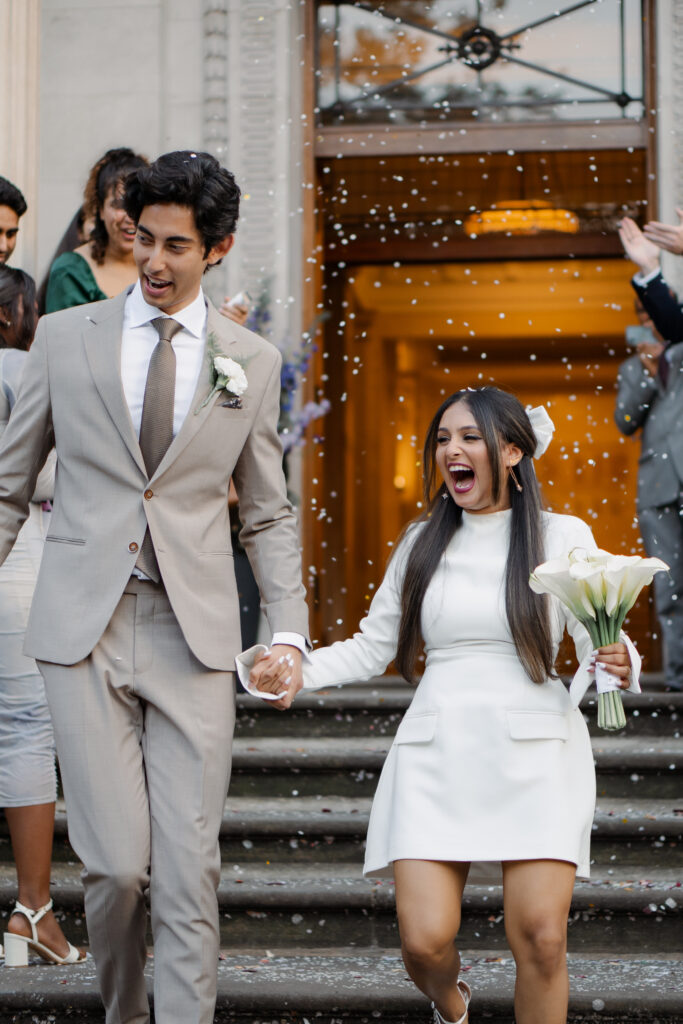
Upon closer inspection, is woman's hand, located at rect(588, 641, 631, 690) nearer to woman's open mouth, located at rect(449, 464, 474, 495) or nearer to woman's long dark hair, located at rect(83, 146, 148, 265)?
woman's open mouth, located at rect(449, 464, 474, 495)

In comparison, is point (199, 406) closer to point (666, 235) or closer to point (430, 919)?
point (430, 919)

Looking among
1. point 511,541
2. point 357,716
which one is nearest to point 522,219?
point 357,716

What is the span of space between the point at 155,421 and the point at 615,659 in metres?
1.15

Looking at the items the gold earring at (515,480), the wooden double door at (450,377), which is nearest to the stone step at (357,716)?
the gold earring at (515,480)

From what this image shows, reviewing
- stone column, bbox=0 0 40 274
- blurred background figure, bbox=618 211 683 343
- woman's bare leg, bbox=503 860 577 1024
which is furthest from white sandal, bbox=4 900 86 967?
blurred background figure, bbox=618 211 683 343

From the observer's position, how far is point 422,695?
3.19 meters

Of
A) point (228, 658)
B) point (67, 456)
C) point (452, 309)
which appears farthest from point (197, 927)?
point (452, 309)

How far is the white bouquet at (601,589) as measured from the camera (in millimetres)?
2902

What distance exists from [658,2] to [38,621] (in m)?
5.43

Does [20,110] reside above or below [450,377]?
above

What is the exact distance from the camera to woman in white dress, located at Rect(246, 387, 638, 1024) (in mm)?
2988

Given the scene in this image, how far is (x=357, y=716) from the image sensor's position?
540 centimetres

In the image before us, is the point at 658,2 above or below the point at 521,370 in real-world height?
above

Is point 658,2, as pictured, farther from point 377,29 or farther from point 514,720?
point 514,720
